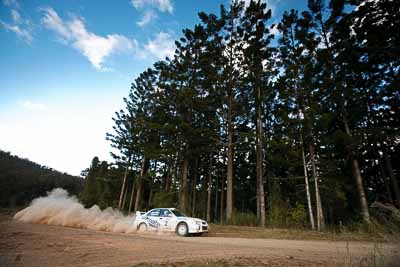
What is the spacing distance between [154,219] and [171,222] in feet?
5.07

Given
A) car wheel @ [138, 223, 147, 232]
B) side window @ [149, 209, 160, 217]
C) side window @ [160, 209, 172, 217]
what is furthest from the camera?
car wheel @ [138, 223, 147, 232]

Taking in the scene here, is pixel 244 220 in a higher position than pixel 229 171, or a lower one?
lower

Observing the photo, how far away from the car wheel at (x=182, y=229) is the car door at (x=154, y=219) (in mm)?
1682

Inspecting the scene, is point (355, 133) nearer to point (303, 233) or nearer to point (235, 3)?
point (303, 233)

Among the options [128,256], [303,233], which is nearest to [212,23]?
[303,233]

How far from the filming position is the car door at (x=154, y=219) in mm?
13533

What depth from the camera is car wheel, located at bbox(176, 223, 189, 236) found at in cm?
1204

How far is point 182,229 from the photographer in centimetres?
1222

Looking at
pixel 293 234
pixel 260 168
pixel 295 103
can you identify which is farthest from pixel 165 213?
pixel 295 103

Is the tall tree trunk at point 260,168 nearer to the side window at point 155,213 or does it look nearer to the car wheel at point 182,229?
the car wheel at point 182,229

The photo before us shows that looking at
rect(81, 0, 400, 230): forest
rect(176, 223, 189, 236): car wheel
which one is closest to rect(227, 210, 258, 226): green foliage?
rect(81, 0, 400, 230): forest

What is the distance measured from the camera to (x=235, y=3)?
66.6 feet

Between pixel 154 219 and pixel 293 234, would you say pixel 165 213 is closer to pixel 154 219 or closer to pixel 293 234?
pixel 154 219

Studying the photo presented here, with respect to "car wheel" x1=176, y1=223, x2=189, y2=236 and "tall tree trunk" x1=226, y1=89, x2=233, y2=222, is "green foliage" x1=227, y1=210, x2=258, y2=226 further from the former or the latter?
"car wheel" x1=176, y1=223, x2=189, y2=236
